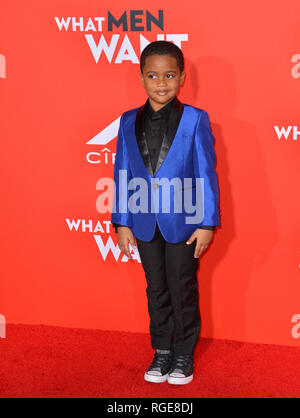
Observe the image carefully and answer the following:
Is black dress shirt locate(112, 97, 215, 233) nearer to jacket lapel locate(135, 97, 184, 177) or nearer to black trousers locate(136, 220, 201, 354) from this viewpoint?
jacket lapel locate(135, 97, 184, 177)

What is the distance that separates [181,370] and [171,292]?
37 centimetres

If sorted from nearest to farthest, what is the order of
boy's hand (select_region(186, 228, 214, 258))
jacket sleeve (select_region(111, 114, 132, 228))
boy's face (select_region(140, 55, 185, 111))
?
boy's face (select_region(140, 55, 185, 111)) < boy's hand (select_region(186, 228, 214, 258)) < jacket sleeve (select_region(111, 114, 132, 228))

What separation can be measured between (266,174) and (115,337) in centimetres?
123

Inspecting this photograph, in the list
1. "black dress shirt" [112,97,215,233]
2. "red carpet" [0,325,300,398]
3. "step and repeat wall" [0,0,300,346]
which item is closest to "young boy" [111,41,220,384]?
"black dress shirt" [112,97,215,233]

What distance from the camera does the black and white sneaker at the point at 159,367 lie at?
2.55 m

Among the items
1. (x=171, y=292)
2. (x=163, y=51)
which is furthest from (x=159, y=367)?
(x=163, y=51)

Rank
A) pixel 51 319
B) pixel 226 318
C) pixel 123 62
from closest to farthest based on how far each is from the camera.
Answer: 1. pixel 123 62
2. pixel 226 318
3. pixel 51 319

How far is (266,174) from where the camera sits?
2.67m

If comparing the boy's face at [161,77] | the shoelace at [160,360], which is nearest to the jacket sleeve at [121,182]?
the boy's face at [161,77]

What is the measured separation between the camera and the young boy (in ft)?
7.74

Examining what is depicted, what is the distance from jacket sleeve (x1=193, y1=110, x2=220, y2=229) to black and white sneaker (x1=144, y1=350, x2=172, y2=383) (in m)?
0.73

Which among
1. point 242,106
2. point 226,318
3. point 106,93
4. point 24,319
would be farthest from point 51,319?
point 242,106

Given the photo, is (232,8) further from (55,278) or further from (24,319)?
(24,319)

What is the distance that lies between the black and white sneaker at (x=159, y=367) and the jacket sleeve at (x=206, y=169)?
73cm
